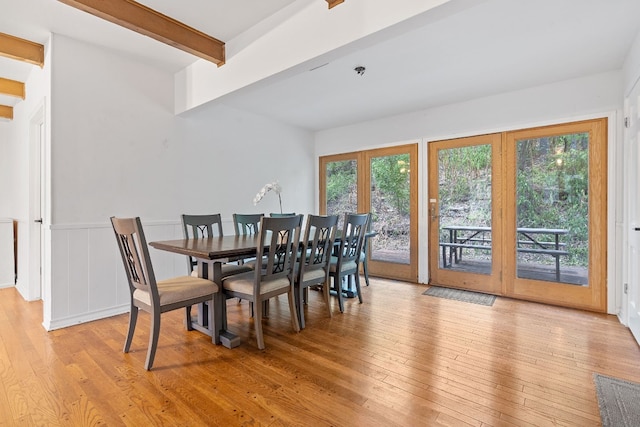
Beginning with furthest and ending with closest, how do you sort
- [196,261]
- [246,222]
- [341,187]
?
[341,187] < [246,222] < [196,261]

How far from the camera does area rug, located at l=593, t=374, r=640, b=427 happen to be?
1.61 metres

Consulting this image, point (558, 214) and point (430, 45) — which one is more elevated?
point (430, 45)

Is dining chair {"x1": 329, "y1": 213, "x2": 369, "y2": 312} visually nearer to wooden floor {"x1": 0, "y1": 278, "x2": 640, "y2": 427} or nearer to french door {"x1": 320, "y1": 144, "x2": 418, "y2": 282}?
wooden floor {"x1": 0, "y1": 278, "x2": 640, "y2": 427}

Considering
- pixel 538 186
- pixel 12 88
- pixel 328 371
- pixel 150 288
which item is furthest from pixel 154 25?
pixel 538 186

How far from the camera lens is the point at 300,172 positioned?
5.34 meters

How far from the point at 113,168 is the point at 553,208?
15.0ft

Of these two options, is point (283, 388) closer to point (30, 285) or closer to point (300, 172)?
point (30, 285)

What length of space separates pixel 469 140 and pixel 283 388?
355 centimetres

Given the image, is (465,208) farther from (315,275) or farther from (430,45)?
(315,275)

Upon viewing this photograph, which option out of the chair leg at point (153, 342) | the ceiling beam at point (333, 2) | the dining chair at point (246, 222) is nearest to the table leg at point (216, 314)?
the chair leg at point (153, 342)

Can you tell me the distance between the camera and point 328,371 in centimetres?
206

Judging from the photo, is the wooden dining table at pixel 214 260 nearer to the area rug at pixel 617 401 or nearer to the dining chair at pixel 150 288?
the dining chair at pixel 150 288

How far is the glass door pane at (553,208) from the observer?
3.31 metres

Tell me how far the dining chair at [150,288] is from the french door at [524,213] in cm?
308
